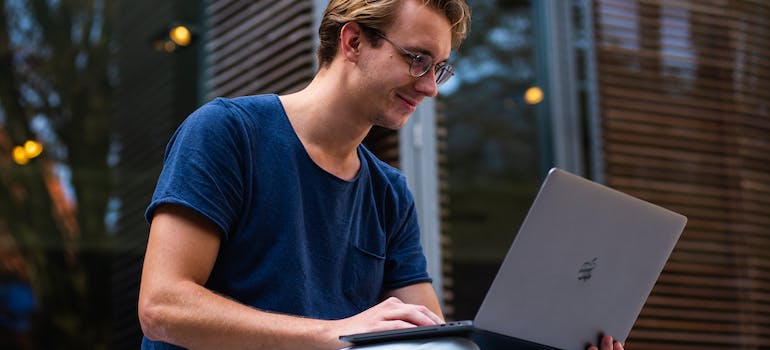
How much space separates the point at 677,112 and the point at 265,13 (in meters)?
2.25

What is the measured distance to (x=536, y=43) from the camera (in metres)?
5.92

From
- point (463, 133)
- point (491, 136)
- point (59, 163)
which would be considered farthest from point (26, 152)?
point (491, 136)

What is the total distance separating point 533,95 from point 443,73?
3.54 m

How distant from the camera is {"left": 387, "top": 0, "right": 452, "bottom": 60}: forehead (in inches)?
91.6

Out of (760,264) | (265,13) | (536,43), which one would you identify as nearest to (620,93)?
(536,43)

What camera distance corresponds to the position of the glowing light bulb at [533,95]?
586 cm

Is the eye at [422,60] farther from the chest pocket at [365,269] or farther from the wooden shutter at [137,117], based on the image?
the wooden shutter at [137,117]

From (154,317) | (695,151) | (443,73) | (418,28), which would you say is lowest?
(695,151)

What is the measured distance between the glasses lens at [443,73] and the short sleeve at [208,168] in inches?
18.3

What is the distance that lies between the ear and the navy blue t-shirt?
0.19m

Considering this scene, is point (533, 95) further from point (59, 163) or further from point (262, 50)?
point (59, 163)

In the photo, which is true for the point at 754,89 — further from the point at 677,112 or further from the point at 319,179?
the point at 319,179

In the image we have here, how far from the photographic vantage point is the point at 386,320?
1844 millimetres

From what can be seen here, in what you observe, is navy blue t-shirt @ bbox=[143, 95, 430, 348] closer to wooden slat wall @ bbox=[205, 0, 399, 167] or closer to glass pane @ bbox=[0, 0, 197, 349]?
wooden slat wall @ bbox=[205, 0, 399, 167]
